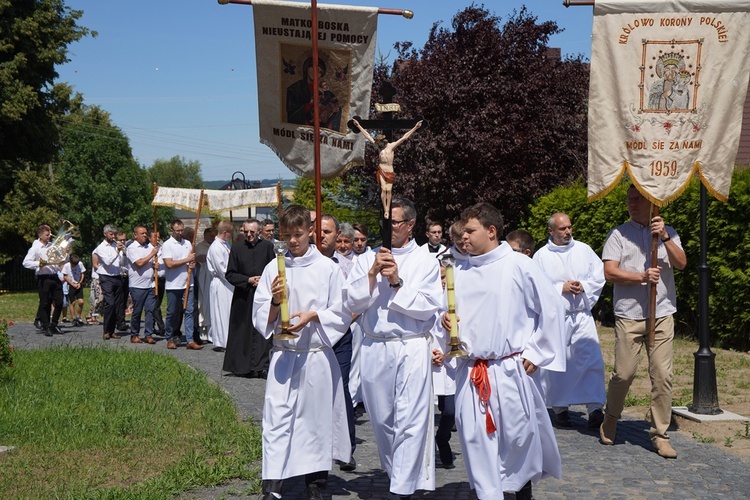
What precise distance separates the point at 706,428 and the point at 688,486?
2.19m

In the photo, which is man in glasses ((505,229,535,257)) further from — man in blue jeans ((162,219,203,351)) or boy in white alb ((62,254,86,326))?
boy in white alb ((62,254,86,326))

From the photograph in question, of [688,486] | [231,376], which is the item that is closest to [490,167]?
[231,376]

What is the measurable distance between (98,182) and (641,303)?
47154 millimetres

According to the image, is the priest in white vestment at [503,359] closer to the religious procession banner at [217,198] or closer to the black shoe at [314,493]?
the black shoe at [314,493]

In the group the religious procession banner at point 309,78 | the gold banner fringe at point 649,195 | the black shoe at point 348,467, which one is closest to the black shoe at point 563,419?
the gold banner fringe at point 649,195

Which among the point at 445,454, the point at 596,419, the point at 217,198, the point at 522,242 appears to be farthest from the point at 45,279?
the point at 445,454

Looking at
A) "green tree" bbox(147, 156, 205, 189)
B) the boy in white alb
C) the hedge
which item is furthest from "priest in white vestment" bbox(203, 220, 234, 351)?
"green tree" bbox(147, 156, 205, 189)

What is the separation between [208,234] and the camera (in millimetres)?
16828

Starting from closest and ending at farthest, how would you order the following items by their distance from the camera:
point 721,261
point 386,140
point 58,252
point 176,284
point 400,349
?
point 400,349
point 386,140
point 721,261
point 176,284
point 58,252

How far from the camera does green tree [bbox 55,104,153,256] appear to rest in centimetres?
5066

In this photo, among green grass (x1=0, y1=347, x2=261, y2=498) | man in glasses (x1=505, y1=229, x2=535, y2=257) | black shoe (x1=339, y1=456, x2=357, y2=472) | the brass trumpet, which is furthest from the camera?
the brass trumpet

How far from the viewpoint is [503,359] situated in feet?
19.9

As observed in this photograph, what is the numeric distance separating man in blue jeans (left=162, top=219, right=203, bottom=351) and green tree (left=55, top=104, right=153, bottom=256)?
34.0 metres

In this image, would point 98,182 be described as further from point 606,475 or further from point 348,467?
point 606,475
